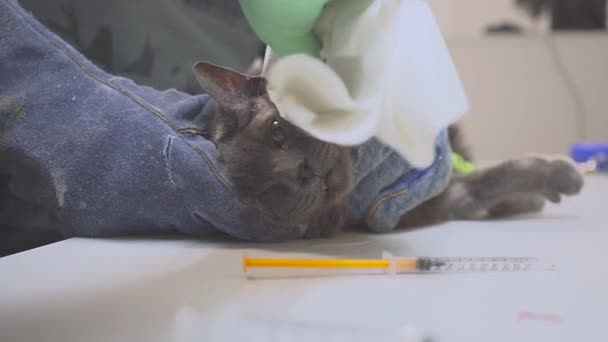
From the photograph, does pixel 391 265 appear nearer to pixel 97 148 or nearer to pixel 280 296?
pixel 280 296

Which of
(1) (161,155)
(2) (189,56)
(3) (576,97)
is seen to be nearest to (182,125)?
(1) (161,155)

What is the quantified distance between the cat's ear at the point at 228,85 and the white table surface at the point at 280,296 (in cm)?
23

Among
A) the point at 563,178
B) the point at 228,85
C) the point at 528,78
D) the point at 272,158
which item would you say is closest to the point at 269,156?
the point at 272,158

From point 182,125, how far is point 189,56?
0.63m

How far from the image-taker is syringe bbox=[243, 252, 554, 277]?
0.70 metres

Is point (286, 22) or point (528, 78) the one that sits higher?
point (286, 22)

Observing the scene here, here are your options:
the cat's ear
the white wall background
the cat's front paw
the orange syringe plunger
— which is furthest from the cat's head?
the white wall background

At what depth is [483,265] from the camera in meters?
0.72

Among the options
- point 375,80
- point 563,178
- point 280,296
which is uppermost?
point 375,80

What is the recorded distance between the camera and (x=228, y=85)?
2.72 feet

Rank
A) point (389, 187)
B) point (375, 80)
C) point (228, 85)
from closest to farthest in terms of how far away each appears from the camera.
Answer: point (375, 80) → point (228, 85) → point (389, 187)

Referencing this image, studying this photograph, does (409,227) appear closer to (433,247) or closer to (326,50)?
(433,247)

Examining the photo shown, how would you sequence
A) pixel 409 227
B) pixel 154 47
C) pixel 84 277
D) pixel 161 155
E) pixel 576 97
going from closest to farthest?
pixel 84 277
pixel 161 155
pixel 409 227
pixel 154 47
pixel 576 97

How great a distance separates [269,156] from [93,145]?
0.28 metres
